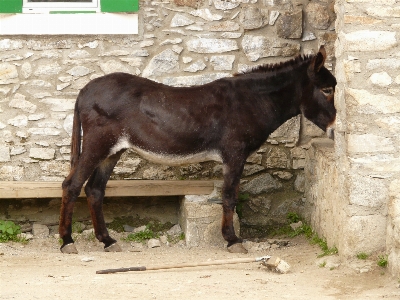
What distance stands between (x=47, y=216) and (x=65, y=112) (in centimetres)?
104

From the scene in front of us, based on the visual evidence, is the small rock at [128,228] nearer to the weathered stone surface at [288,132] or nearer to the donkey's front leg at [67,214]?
the donkey's front leg at [67,214]

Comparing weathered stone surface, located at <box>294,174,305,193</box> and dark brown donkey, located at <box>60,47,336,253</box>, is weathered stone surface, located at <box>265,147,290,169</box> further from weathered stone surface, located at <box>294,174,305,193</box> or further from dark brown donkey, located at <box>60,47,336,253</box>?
dark brown donkey, located at <box>60,47,336,253</box>

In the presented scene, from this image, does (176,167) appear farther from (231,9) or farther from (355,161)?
(355,161)

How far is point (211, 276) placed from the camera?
5.80 metres

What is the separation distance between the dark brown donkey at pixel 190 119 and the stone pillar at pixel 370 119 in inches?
36.7

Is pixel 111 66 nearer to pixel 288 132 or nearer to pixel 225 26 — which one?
pixel 225 26

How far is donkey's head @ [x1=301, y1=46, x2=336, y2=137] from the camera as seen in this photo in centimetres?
684

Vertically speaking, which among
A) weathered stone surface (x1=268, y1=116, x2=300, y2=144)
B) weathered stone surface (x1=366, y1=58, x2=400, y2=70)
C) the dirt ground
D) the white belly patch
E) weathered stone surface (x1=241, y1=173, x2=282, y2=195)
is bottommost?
the dirt ground

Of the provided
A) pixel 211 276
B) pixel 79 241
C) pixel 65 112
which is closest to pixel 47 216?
pixel 79 241

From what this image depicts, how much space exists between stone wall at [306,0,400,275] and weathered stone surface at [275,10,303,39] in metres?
1.61

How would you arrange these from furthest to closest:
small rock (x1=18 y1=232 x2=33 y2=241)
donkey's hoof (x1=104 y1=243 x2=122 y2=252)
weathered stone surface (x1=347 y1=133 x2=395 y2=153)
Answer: small rock (x1=18 y1=232 x2=33 y2=241) → donkey's hoof (x1=104 y1=243 x2=122 y2=252) → weathered stone surface (x1=347 y1=133 x2=395 y2=153)

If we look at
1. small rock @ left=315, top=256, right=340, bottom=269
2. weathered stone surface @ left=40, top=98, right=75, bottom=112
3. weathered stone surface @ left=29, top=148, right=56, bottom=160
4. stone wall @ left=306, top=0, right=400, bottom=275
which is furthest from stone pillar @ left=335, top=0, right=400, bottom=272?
weathered stone surface @ left=29, top=148, right=56, bottom=160

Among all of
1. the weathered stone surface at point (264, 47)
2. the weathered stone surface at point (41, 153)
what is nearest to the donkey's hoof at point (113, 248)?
the weathered stone surface at point (41, 153)

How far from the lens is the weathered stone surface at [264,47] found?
7.52 m
